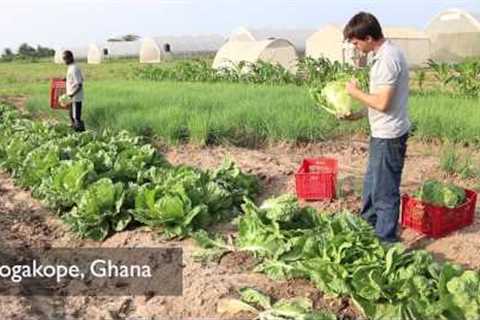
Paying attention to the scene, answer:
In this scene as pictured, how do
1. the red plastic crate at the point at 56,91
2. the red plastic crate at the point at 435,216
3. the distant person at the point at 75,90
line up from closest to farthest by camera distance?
the red plastic crate at the point at 435,216
the distant person at the point at 75,90
the red plastic crate at the point at 56,91

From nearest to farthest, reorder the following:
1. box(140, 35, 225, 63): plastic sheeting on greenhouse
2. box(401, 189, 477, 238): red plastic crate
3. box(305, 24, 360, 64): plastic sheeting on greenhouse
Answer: box(401, 189, 477, 238): red plastic crate, box(305, 24, 360, 64): plastic sheeting on greenhouse, box(140, 35, 225, 63): plastic sheeting on greenhouse

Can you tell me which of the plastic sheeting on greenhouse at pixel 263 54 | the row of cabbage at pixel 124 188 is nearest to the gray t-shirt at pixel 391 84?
the row of cabbage at pixel 124 188

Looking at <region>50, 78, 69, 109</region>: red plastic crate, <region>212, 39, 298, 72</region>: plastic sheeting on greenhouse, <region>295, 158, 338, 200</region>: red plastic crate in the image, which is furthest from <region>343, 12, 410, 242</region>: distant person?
<region>212, 39, 298, 72</region>: plastic sheeting on greenhouse

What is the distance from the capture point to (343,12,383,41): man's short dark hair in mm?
3854

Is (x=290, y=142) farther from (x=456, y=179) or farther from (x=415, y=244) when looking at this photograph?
(x=415, y=244)

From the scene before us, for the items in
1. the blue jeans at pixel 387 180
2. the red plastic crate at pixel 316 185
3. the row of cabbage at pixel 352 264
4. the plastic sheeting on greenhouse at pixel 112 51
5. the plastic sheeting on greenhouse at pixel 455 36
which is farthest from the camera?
the plastic sheeting on greenhouse at pixel 112 51

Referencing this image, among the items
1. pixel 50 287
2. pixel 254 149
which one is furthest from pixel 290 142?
pixel 50 287

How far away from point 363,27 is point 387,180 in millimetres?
1021

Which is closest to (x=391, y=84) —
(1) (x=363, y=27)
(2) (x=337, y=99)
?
(1) (x=363, y=27)

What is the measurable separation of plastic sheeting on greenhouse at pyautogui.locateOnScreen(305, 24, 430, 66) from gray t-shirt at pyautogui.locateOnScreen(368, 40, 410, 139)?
1796cm

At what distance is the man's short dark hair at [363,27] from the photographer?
385 centimetres

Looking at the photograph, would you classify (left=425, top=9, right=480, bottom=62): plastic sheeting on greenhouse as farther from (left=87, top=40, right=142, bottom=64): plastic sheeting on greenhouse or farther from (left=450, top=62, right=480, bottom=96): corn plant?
(left=87, top=40, right=142, bottom=64): plastic sheeting on greenhouse

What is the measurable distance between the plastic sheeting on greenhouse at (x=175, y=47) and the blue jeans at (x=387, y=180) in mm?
36423

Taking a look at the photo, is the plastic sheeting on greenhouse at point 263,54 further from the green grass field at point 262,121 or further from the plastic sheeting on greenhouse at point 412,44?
the green grass field at point 262,121
